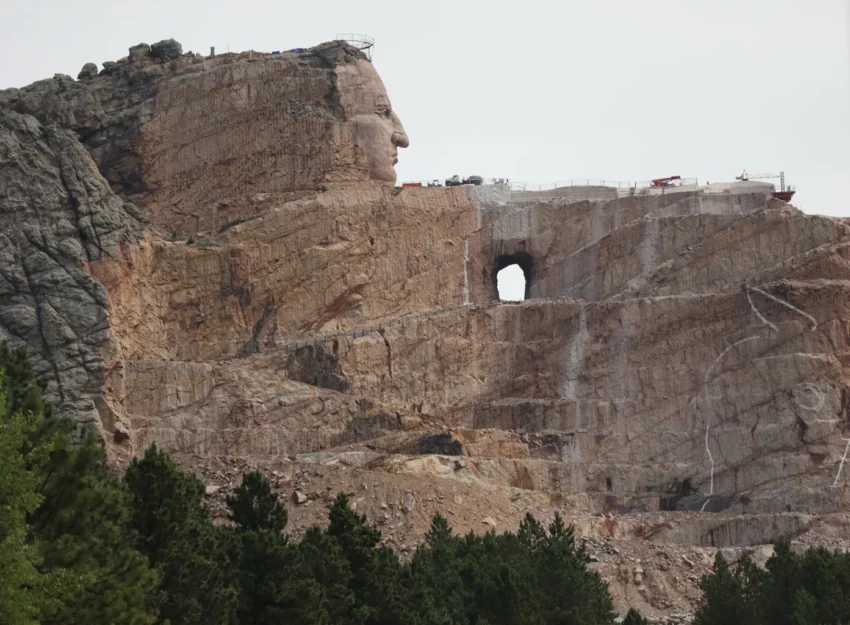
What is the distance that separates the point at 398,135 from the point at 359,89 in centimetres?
260

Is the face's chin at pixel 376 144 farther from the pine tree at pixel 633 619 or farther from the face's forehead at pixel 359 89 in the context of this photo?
the pine tree at pixel 633 619

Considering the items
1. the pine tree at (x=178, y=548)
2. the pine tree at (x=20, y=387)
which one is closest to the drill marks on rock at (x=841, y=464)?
the pine tree at (x=178, y=548)

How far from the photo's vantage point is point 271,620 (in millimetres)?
61156

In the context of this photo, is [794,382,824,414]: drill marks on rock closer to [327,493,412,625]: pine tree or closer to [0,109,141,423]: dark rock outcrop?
[327,493,412,625]: pine tree

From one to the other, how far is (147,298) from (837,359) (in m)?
24.5

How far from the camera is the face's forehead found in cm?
9638

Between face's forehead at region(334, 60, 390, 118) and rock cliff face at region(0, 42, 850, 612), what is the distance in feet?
0.37

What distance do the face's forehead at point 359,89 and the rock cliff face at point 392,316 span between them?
114 millimetres

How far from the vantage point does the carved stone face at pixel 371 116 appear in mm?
96438

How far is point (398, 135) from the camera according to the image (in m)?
98.2

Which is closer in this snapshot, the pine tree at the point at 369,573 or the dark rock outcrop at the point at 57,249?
the pine tree at the point at 369,573

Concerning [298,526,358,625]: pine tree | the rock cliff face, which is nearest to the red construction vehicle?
the rock cliff face

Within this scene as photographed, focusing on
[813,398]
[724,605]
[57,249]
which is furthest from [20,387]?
[813,398]

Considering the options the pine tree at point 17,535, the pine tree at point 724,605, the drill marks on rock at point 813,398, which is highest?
the drill marks on rock at point 813,398
